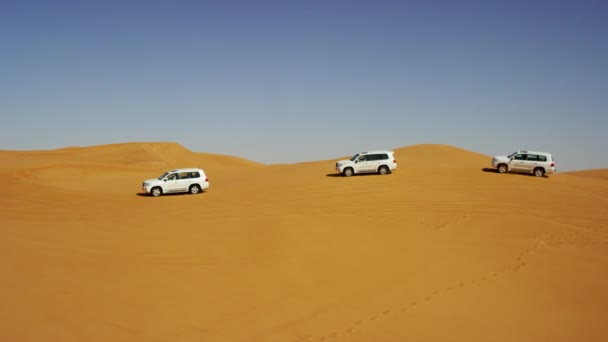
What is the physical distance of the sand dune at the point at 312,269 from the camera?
6.73m

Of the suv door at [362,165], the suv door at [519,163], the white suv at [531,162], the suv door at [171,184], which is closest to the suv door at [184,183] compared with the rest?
the suv door at [171,184]

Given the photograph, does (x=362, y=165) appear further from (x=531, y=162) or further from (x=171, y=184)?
(x=171, y=184)

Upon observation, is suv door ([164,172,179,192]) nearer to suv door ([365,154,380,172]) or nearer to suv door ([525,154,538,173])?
suv door ([365,154,380,172])

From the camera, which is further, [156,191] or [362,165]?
[362,165]

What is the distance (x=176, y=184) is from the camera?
23.7 meters

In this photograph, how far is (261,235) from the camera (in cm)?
1268

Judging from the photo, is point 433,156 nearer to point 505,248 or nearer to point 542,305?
point 505,248

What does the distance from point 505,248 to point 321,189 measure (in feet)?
36.2

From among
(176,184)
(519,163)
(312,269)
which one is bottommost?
(312,269)

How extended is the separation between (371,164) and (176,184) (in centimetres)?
1179

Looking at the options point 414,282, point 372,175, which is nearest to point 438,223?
point 414,282

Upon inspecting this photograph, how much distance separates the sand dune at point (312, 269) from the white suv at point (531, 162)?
19.5 ft

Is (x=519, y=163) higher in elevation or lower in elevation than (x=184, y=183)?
higher

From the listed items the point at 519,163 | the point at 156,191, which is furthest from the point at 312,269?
the point at 519,163
